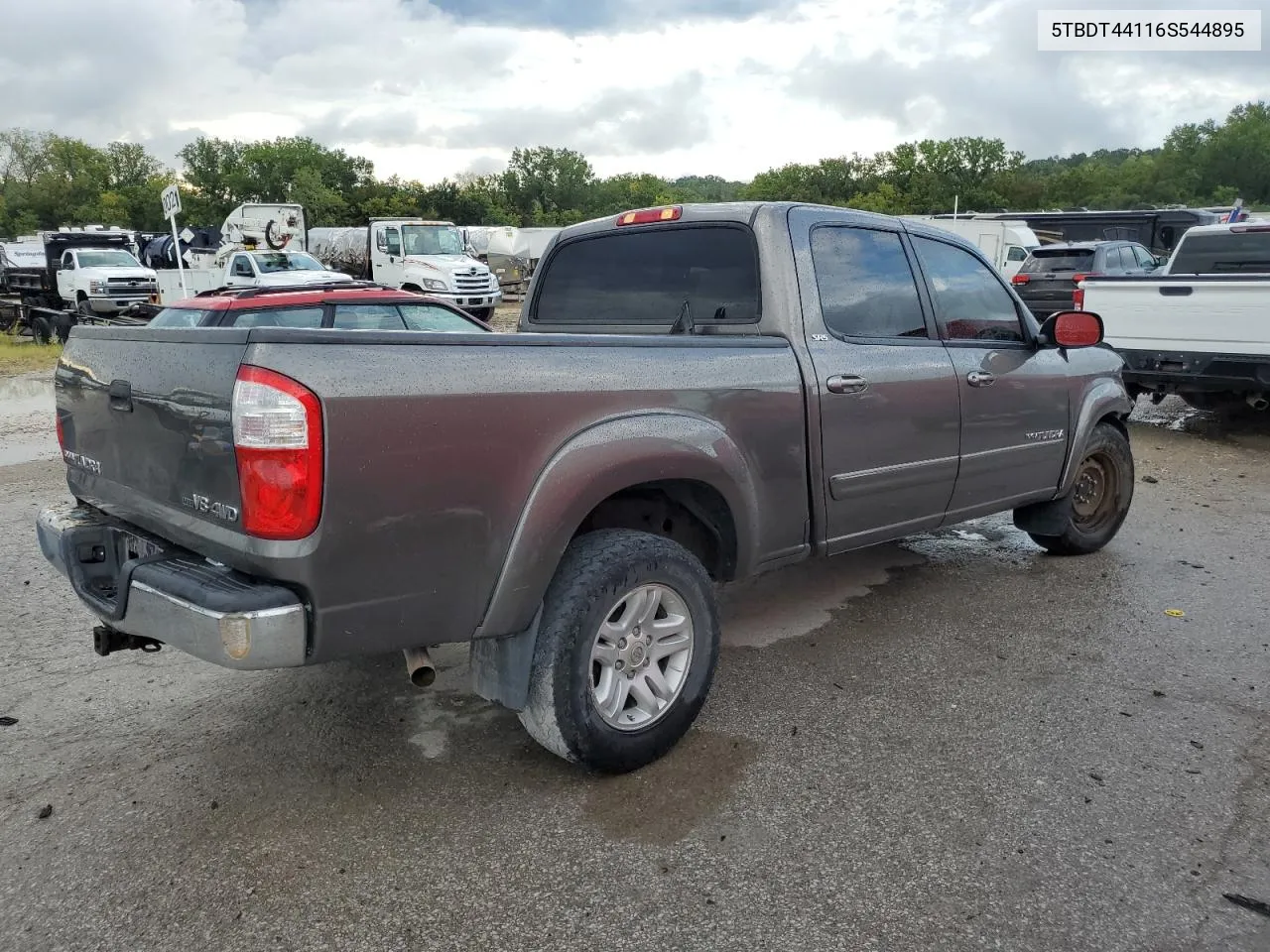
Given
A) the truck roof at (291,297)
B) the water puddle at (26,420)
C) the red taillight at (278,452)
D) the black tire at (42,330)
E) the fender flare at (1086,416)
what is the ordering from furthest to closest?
the black tire at (42,330)
the truck roof at (291,297)
the water puddle at (26,420)
the fender flare at (1086,416)
the red taillight at (278,452)

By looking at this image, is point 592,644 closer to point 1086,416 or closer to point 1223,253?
point 1086,416

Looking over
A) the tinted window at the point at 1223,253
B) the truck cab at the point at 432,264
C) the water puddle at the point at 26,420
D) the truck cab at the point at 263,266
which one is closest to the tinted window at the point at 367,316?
the water puddle at the point at 26,420

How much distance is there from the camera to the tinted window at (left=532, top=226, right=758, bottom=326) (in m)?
3.96

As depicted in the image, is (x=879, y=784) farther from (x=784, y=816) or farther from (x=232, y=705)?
(x=232, y=705)

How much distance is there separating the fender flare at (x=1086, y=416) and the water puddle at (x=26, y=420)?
322 inches

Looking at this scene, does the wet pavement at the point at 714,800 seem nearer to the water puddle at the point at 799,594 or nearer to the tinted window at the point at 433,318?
the water puddle at the point at 799,594

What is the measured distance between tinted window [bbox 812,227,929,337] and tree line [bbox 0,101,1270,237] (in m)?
59.7

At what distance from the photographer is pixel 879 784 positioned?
3.14 metres

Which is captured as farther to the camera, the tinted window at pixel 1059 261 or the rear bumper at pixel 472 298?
the rear bumper at pixel 472 298

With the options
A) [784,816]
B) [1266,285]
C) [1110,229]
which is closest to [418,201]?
[1110,229]

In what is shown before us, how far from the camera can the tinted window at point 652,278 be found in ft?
13.0

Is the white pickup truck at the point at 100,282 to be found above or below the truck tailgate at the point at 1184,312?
above

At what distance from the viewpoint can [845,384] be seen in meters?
3.81

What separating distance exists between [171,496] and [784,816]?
6.72 ft
